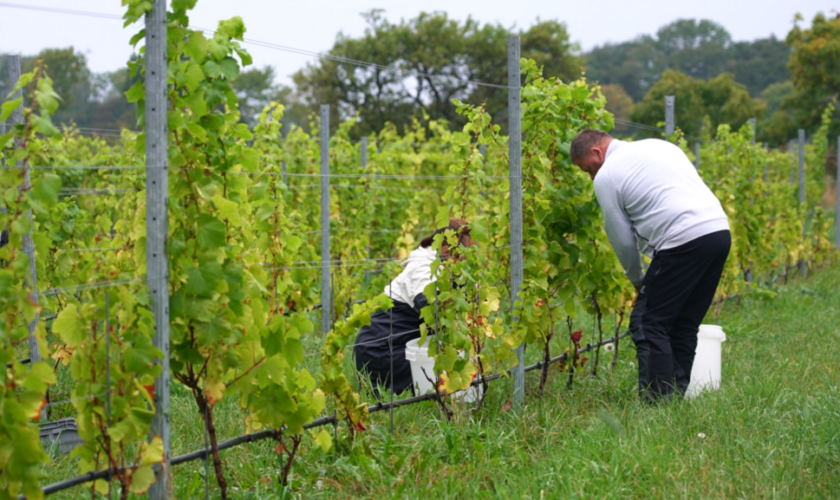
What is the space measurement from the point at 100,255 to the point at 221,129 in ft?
1.89

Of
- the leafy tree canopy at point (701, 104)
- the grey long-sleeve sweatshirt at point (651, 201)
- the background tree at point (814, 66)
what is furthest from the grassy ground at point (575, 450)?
the leafy tree canopy at point (701, 104)

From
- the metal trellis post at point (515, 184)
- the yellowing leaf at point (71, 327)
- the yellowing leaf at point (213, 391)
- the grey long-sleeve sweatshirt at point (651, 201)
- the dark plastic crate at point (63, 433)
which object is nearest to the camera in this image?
the yellowing leaf at point (71, 327)

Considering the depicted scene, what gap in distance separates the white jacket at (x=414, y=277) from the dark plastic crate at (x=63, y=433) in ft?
5.54

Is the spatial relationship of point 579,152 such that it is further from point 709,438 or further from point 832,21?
point 832,21

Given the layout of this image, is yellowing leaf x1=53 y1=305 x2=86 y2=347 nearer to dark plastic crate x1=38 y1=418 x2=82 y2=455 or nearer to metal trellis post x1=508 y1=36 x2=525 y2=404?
dark plastic crate x1=38 y1=418 x2=82 y2=455

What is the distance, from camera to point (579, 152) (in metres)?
4.03

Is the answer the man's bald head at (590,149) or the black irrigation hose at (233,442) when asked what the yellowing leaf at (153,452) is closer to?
the black irrigation hose at (233,442)

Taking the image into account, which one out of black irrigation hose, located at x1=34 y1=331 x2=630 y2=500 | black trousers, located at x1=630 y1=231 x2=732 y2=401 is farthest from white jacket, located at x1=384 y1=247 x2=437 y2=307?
black trousers, located at x1=630 y1=231 x2=732 y2=401

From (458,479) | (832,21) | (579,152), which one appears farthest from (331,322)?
(832,21)

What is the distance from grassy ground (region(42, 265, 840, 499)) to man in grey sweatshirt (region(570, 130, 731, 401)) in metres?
0.29

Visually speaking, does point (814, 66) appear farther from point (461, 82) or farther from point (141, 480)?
point (141, 480)

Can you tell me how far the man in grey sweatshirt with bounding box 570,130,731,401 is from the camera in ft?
12.6

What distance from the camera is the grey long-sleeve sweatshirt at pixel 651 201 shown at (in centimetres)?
383

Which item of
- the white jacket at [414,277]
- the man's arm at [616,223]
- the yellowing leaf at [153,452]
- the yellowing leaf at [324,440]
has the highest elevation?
the man's arm at [616,223]
